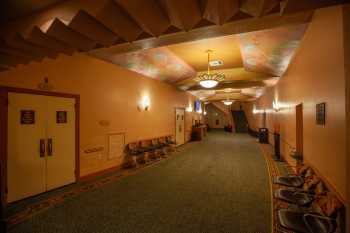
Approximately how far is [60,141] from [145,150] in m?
2.72

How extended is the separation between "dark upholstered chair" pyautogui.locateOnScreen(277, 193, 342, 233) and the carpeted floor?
2.02 ft

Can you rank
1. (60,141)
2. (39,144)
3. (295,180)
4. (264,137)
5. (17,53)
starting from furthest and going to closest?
(264,137) → (60,141) → (39,144) → (295,180) → (17,53)

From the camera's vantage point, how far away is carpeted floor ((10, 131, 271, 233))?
99.0 inches

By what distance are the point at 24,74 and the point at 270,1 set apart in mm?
4186

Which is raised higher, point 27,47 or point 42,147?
point 27,47

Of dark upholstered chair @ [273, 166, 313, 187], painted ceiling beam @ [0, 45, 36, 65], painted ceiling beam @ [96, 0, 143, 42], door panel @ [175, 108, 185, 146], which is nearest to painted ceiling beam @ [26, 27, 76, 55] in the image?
painted ceiling beam @ [0, 45, 36, 65]

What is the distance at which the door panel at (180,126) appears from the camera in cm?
942

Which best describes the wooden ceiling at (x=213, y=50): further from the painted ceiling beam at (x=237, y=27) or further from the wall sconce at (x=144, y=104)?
the wall sconce at (x=144, y=104)

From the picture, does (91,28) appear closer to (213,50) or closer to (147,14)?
(147,14)

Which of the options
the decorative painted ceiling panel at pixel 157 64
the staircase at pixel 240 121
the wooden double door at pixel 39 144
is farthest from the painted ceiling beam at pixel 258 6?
the staircase at pixel 240 121

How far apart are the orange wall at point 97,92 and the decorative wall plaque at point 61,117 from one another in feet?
1.24

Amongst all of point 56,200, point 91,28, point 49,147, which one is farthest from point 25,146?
point 91,28

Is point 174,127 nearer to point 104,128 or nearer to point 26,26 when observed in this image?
point 104,128

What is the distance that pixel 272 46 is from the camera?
4.18m
